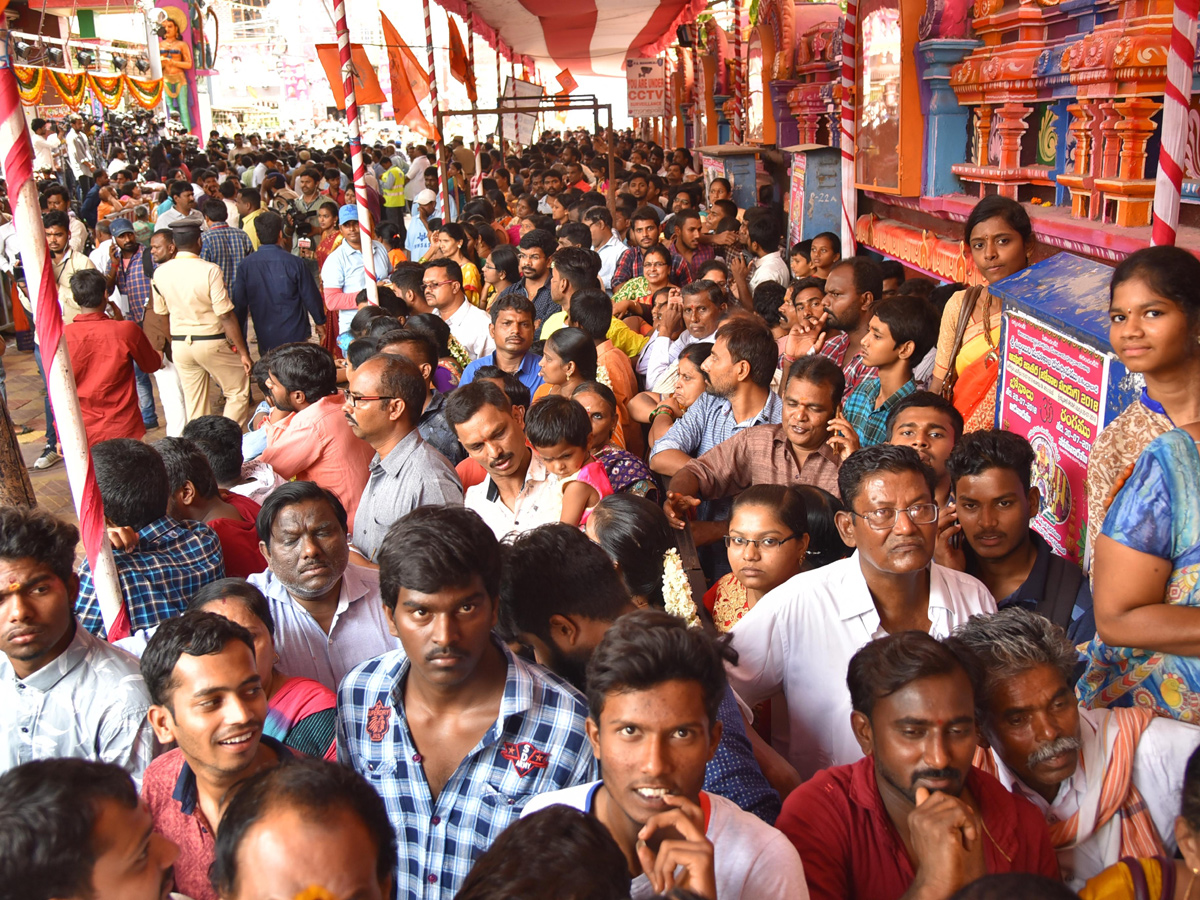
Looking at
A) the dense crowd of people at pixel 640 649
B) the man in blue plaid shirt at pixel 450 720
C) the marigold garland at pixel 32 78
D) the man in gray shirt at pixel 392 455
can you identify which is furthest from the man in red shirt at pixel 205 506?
the marigold garland at pixel 32 78

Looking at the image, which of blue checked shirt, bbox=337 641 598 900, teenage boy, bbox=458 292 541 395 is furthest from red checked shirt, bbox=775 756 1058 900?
teenage boy, bbox=458 292 541 395

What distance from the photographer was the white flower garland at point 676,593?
2.84 m

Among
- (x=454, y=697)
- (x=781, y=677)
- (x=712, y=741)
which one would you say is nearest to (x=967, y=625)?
(x=781, y=677)

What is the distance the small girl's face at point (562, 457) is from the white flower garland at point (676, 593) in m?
0.72

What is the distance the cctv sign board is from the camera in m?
13.0

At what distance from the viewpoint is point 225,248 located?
30.4ft

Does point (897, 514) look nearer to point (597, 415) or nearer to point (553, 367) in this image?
point (597, 415)

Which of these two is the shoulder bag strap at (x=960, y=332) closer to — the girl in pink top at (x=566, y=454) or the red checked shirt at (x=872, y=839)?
the girl in pink top at (x=566, y=454)

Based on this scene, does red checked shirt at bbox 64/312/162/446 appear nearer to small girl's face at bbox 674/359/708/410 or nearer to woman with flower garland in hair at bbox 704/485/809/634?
small girl's face at bbox 674/359/708/410

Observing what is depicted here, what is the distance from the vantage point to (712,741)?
1.91 m

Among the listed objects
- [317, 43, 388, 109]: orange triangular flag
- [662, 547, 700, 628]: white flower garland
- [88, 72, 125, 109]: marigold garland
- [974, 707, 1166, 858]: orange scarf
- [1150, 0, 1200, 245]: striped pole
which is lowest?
[974, 707, 1166, 858]: orange scarf

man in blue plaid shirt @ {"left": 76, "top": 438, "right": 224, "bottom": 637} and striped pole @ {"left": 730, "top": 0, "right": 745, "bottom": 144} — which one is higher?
striped pole @ {"left": 730, "top": 0, "right": 745, "bottom": 144}

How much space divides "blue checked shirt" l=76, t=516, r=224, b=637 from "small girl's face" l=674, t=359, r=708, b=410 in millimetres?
2121

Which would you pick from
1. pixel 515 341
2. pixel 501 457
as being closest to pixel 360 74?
pixel 515 341
